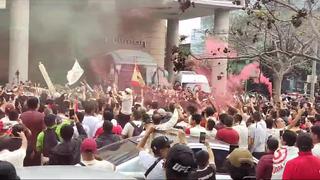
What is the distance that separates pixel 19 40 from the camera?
24.6m

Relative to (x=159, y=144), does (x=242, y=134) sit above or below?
below

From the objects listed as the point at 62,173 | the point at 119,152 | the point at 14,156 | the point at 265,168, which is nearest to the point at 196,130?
the point at 119,152

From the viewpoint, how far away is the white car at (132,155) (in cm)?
565

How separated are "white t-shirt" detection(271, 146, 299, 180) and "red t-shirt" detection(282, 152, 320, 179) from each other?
397 mm

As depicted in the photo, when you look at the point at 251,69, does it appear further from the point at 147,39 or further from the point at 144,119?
the point at 144,119

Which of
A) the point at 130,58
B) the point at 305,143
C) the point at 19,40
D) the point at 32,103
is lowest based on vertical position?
the point at 305,143

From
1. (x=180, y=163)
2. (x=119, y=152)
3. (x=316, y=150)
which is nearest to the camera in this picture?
(x=180, y=163)

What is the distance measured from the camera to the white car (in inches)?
223

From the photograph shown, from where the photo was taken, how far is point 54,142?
655cm

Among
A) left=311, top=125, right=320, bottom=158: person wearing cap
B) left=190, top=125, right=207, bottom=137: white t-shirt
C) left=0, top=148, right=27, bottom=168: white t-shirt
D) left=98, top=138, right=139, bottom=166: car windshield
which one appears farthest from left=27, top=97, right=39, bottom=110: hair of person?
left=311, top=125, right=320, bottom=158: person wearing cap

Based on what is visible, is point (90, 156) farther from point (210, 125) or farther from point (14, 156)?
point (210, 125)

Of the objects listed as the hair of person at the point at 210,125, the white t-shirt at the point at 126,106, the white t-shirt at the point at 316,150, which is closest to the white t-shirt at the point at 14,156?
the hair of person at the point at 210,125

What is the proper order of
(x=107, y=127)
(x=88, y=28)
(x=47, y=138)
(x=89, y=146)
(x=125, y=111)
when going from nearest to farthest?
1. (x=89, y=146)
2. (x=47, y=138)
3. (x=107, y=127)
4. (x=125, y=111)
5. (x=88, y=28)

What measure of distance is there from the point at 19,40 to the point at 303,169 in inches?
841
